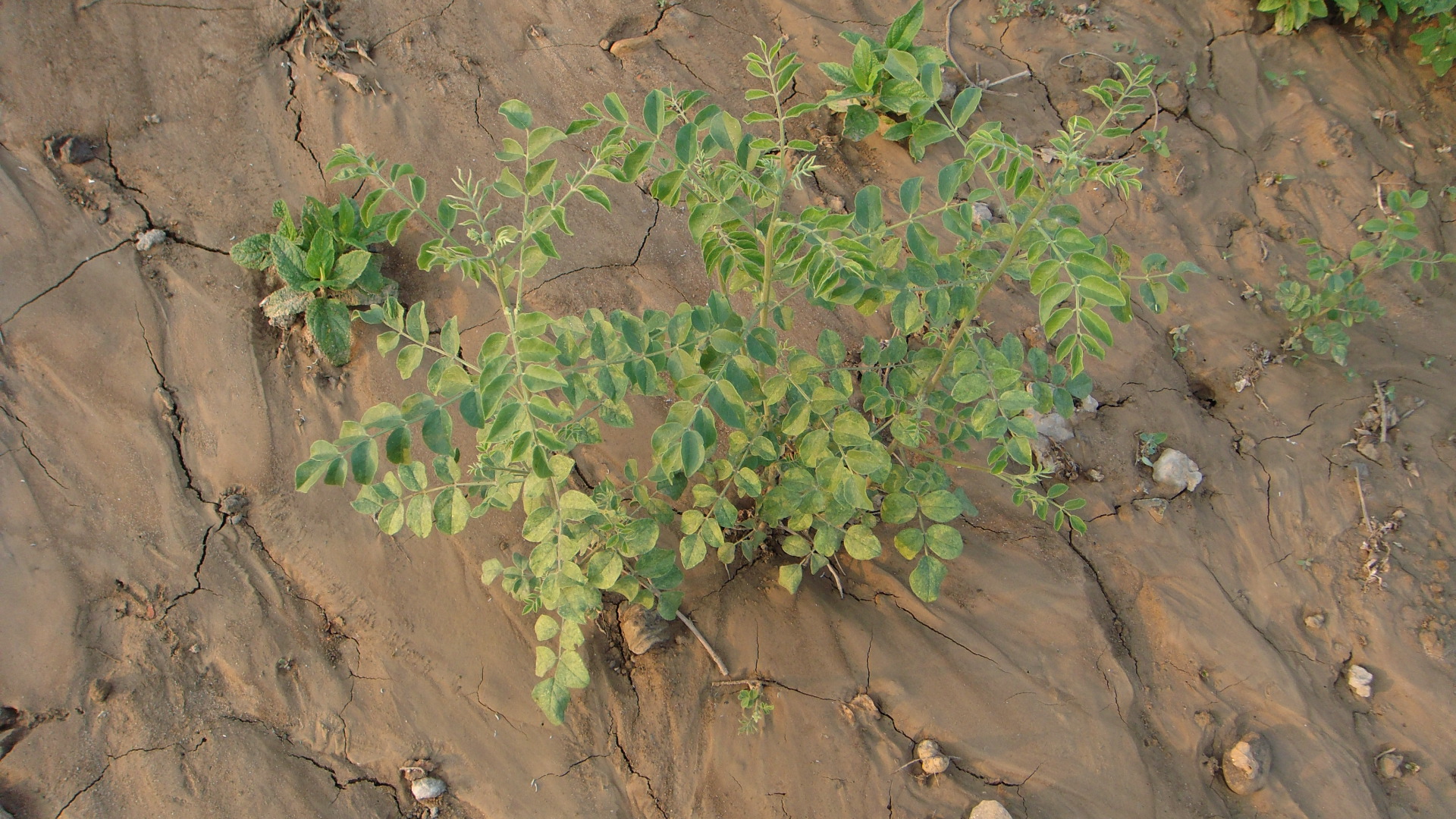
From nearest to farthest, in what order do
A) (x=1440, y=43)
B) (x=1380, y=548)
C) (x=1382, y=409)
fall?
(x=1380, y=548), (x=1382, y=409), (x=1440, y=43)

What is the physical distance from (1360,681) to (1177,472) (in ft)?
3.16

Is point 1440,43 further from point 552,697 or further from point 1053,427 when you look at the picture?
point 552,697

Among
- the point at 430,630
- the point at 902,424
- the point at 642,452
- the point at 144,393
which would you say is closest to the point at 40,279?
the point at 144,393

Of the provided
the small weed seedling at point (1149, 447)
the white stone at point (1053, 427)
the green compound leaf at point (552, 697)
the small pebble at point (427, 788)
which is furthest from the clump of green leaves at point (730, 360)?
the small weed seedling at point (1149, 447)

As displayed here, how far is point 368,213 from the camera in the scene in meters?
2.05

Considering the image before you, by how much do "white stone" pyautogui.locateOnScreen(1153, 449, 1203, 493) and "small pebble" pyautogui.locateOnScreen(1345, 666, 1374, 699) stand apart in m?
0.84

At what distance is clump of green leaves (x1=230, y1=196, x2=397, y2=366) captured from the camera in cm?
285

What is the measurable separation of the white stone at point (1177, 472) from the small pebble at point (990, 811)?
151 centimetres

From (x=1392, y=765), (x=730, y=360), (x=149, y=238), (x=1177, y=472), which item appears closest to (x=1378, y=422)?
(x=1177, y=472)

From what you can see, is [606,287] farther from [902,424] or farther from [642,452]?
[902,424]

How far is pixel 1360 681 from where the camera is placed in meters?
2.79

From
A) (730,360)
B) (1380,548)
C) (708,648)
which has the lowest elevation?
(708,648)

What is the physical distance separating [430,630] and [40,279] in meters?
2.06

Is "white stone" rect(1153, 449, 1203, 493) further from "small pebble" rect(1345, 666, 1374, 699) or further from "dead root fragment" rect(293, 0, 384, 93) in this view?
"dead root fragment" rect(293, 0, 384, 93)
